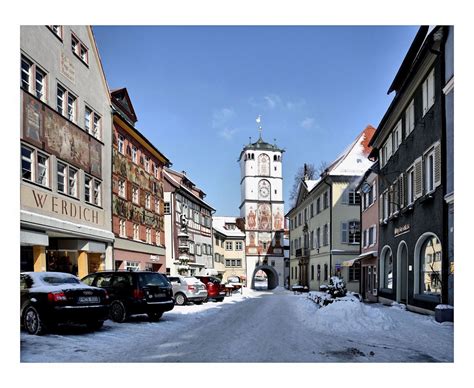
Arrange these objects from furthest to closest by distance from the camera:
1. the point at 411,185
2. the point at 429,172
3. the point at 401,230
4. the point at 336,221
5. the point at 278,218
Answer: the point at 336,221
the point at 278,218
the point at 401,230
the point at 411,185
the point at 429,172

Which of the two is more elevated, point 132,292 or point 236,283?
point 132,292

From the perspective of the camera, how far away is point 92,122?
54.3ft

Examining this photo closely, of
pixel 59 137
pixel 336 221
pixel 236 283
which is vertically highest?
pixel 59 137

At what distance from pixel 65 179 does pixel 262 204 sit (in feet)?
54.4

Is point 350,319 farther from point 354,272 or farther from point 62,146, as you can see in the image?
point 354,272

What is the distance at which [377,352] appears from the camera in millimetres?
9023

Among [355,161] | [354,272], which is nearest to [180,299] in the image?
[355,161]

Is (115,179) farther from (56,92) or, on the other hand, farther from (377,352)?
(377,352)

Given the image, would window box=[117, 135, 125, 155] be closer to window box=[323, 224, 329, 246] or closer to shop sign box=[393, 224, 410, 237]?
shop sign box=[393, 224, 410, 237]

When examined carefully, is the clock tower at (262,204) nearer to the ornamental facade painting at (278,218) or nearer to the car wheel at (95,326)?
the ornamental facade painting at (278,218)

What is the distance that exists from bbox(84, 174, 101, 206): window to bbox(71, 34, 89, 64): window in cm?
414

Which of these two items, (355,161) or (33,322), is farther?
(355,161)

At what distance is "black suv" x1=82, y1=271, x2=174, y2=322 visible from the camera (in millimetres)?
13570

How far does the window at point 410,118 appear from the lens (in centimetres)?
1795
